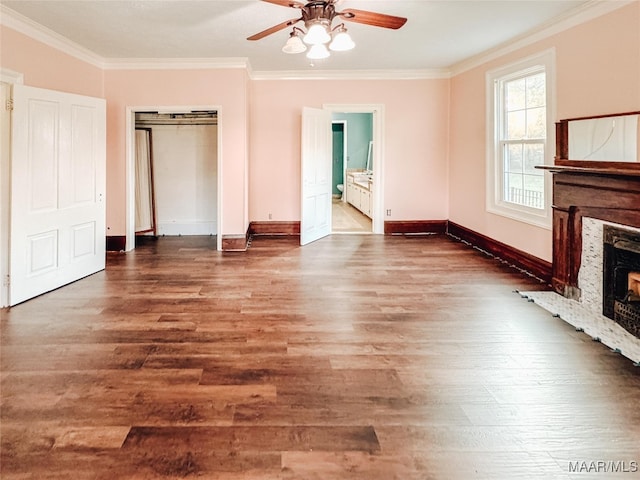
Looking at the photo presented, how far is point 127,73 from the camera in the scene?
6621 mm

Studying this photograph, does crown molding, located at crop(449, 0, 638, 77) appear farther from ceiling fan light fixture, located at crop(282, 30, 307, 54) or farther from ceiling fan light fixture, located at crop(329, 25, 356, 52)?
ceiling fan light fixture, located at crop(282, 30, 307, 54)

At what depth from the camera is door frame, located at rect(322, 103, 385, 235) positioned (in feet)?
25.7

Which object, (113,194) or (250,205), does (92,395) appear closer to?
(113,194)

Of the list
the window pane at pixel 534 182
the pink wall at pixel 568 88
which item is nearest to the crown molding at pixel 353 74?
the pink wall at pixel 568 88

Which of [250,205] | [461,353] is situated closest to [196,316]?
[461,353]

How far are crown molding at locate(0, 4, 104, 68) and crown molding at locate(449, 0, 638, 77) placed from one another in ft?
16.9

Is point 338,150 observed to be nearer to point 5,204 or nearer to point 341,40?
point 341,40

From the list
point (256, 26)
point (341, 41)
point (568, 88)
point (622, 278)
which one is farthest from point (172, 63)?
point (622, 278)

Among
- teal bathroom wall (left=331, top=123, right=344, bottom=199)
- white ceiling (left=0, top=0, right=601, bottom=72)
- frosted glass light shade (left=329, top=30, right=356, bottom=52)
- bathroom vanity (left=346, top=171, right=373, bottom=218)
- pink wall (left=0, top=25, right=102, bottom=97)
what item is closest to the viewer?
frosted glass light shade (left=329, top=30, right=356, bottom=52)

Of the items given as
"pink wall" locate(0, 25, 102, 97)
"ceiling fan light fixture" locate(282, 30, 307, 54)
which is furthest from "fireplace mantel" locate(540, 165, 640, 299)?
"pink wall" locate(0, 25, 102, 97)

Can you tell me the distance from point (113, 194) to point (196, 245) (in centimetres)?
137

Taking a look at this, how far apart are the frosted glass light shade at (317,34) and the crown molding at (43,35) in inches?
115

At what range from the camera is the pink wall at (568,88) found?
386 centimetres

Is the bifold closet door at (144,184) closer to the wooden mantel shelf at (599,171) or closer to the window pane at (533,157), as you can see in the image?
the window pane at (533,157)
